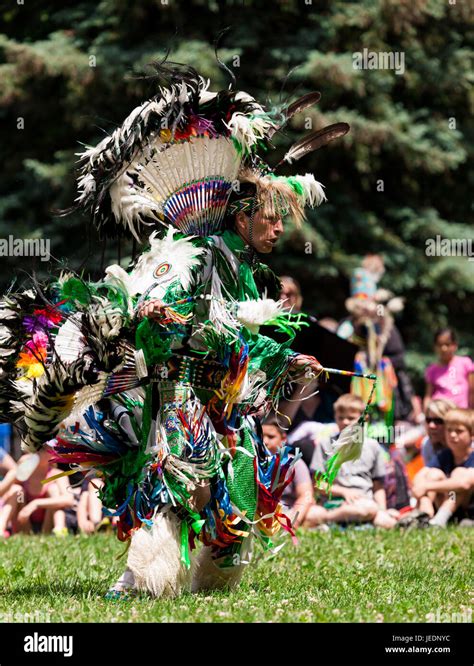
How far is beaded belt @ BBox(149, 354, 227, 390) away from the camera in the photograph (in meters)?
5.38

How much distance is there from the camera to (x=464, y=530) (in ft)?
27.9

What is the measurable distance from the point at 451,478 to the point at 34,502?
319 centimetres

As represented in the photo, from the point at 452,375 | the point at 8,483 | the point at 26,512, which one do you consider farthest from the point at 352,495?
the point at 8,483

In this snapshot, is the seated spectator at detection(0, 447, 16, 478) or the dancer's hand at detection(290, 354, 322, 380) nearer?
the dancer's hand at detection(290, 354, 322, 380)

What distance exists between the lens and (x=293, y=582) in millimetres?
6051

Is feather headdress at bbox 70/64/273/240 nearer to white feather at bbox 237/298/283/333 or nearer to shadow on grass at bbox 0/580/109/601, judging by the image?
white feather at bbox 237/298/283/333

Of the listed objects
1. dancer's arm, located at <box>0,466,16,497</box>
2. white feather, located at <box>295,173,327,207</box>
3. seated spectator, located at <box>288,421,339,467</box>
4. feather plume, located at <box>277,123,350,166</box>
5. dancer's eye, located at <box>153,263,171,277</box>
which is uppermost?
feather plume, located at <box>277,123,350,166</box>

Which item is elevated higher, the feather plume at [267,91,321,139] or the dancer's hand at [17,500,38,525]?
the feather plume at [267,91,321,139]

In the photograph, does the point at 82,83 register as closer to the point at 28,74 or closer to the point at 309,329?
the point at 28,74

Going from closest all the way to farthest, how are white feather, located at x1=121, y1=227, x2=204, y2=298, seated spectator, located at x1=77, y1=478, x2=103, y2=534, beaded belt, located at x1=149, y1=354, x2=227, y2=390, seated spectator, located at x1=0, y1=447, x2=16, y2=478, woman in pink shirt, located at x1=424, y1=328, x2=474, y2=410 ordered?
white feather, located at x1=121, y1=227, x2=204, y2=298
beaded belt, located at x1=149, y1=354, x2=227, y2=390
seated spectator, located at x1=77, y1=478, x2=103, y2=534
seated spectator, located at x1=0, y1=447, x2=16, y2=478
woman in pink shirt, located at x1=424, y1=328, x2=474, y2=410

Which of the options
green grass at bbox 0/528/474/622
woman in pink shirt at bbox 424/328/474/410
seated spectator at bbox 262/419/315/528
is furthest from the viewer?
woman in pink shirt at bbox 424/328/474/410

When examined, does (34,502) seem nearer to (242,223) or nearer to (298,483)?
(298,483)

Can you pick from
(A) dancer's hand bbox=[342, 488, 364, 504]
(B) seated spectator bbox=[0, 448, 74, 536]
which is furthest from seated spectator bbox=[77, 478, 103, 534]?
(A) dancer's hand bbox=[342, 488, 364, 504]

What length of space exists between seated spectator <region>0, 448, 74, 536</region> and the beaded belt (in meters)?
3.76
